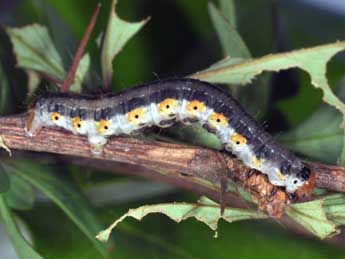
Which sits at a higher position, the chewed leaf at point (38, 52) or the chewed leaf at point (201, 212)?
the chewed leaf at point (38, 52)

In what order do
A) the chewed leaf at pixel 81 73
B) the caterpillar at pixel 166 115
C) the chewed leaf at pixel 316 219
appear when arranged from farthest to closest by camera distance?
the chewed leaf at pixel 81 73, the caterpillar at pixel 166 115, the chewed leaf at pixel 316 219

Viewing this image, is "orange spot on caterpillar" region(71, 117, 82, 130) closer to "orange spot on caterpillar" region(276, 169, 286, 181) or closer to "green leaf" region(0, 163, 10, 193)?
"green leaf" region(0, 163, 10, 193)

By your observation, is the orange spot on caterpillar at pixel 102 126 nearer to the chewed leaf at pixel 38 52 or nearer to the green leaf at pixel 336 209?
Answer: the chewed leaf at pixel 38 52

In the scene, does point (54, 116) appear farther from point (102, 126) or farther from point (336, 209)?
point (336, 209)

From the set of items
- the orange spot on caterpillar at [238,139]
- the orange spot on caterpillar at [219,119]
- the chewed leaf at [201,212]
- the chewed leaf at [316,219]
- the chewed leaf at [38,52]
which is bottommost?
the chewed leaf at [201,212]

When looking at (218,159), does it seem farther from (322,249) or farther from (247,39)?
(247,39)

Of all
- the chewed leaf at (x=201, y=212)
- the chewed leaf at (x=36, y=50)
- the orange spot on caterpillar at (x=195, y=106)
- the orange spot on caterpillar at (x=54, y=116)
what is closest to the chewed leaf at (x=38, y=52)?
the chewed leaf at (x=36, y=50)

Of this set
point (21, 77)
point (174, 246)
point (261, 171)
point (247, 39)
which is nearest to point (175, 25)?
point (247, 39)

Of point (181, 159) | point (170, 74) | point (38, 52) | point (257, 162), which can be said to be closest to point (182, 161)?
point (181, 159)

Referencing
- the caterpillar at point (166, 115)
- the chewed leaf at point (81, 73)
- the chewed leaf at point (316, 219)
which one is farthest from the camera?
the chewed leaf at point (81, 73)
